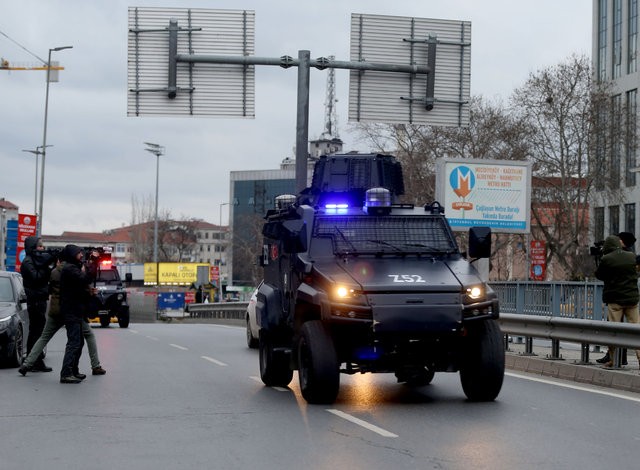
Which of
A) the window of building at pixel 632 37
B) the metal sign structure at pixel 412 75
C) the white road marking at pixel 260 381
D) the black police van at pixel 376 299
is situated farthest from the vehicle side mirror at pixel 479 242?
the window of building at pixel 632 37

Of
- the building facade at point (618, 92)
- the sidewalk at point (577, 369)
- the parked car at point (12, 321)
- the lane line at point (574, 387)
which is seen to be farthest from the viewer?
the building facade at point (618, 92)

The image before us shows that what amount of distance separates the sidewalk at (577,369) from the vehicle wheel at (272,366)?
393cm

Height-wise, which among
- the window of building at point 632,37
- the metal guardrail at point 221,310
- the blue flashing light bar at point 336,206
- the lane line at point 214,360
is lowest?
the metal guardrail at point 221,310

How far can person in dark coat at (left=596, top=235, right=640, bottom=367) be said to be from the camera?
49.6 ft

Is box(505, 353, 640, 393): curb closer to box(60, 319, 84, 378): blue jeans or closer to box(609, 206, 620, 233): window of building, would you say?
box(60, 319, 84, 378): blue jeans

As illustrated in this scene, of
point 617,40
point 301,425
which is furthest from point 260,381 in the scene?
point 617,40

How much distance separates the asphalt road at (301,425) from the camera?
820 centimetres

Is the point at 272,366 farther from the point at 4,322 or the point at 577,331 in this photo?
the point at 4,322

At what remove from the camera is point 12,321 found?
53.0 ft

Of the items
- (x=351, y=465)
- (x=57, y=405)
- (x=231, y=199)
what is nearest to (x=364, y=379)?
(x=57, y=405)

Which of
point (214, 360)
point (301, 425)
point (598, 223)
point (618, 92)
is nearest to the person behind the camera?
point (301, 425)

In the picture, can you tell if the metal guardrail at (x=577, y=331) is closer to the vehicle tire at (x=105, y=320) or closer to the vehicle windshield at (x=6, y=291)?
the vehicle windshield at (x=6, y=291)

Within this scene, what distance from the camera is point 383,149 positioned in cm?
6512

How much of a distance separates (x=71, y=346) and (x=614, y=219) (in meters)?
60.9
